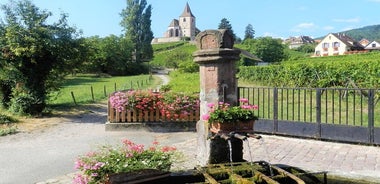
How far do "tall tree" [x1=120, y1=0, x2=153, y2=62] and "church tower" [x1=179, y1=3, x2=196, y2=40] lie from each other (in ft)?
258

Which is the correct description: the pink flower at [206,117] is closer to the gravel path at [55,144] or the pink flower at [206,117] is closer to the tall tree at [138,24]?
the gravel path at [55,144]

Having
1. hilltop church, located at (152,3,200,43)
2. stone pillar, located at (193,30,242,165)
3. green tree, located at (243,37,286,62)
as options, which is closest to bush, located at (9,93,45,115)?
stone pillar, located at (193,30,242,165)

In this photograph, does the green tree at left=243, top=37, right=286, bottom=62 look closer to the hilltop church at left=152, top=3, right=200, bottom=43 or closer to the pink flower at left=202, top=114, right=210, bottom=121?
the hilltop church at left=152, top=3, right=200, bottom=43

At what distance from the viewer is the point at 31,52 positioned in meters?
14.5

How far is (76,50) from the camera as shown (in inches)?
622

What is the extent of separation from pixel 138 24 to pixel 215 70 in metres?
70.0

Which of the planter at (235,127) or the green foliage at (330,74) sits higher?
the green foliage at (330,74)

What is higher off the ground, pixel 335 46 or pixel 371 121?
pixel 335 46

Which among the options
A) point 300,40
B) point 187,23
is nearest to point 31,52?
point 187,23

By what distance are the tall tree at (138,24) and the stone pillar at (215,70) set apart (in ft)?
226

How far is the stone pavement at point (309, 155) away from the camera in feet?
22.5

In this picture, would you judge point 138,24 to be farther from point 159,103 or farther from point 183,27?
point 183,27

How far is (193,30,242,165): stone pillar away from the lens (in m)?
5.09

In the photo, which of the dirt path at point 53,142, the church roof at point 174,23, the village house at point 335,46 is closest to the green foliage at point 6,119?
the dirt path at point 53,142
